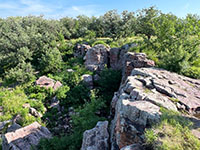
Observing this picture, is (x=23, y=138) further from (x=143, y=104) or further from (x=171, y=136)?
(x=171, y=136)

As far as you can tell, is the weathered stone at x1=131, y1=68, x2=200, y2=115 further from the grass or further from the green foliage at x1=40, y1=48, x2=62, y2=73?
the green foliage at x1=40, y1=48, x2=62, y2=73

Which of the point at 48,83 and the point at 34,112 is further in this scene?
the point at 48,83

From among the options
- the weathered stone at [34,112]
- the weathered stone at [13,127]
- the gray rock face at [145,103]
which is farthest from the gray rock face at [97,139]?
the weathered stone at [34,112]

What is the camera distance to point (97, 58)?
1382 cm

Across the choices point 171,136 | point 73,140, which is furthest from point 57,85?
point 171,136

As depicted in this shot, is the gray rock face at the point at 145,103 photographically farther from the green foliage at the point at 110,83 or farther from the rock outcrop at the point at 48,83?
the rock outcrop at the point at 48,83

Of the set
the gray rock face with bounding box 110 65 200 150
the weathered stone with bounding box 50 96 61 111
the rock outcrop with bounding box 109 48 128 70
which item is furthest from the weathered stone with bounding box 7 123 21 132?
the rock outcrop with bounding box 109 48 128 70

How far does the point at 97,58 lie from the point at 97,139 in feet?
33.4

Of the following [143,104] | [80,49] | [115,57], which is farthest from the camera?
[80,49]

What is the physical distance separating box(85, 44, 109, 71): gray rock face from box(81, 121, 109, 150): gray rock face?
9.15 m

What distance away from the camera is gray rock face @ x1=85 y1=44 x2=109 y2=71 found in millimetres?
13702

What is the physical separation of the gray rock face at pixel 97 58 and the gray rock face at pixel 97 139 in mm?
9155

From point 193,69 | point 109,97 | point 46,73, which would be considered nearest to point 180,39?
point 193,69

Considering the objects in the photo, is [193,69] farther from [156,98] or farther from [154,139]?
[154,139]
